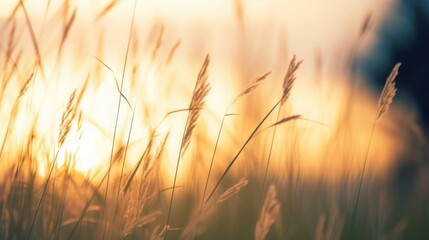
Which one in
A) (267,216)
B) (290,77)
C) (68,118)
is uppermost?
(290,77)

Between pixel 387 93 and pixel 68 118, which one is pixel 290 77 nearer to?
pixel 387 93

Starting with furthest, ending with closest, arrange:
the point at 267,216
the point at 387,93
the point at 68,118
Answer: the point at 387,93 < the point at 68,118 < the point at 267,216

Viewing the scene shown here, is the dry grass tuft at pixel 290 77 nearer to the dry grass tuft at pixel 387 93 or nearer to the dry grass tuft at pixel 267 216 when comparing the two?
the dry grass tuft at pixel 387 93

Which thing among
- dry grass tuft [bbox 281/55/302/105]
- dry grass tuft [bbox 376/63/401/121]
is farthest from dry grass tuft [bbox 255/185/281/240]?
dry grass tuft [bbox 376/63/401/121]

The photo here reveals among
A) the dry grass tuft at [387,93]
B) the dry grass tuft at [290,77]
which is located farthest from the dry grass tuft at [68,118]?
the dry grass tuft at [387,93]

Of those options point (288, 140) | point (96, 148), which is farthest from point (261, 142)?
point (96, 148)

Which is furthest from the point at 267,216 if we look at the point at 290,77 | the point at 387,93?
the point at 387,93

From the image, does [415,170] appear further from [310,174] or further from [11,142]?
[11,142]

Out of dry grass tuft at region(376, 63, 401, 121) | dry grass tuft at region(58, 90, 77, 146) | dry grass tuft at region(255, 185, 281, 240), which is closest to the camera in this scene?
dry grass tuft at region(255, 185, 281, 240)

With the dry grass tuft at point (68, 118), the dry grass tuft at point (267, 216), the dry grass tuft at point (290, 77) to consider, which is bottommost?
the dry grass tuft at point (267, 216)

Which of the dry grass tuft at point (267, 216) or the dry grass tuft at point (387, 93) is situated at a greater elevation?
the dry grass tuft at point (387, 93)

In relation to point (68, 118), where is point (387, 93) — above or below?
above

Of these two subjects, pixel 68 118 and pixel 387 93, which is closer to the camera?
pixel 68 118

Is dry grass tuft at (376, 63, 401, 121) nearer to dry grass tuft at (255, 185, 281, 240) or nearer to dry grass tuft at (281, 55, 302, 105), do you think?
dry grass tuft at (281, 55, 302, 105)
